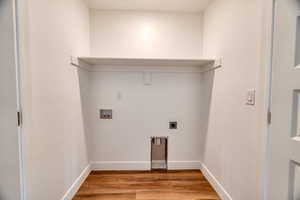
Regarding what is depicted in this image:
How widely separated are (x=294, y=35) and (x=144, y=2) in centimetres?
186

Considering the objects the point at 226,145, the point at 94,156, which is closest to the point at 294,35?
the point at 226,145

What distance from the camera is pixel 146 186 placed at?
90.2 inches

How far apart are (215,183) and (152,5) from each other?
235 centimetres

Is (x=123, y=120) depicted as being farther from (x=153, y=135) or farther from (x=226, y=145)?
(x=226, y=145)

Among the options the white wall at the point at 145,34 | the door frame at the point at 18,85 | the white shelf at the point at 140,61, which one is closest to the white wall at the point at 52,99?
the door frame at the point at 18,85

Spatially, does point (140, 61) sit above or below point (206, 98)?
above

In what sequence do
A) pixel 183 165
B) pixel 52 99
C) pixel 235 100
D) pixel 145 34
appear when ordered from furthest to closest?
pixel 183 165 < pixel 145 34 < pixel 235 100 < pixel 52 99

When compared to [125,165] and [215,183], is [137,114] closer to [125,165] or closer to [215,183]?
[125,165]

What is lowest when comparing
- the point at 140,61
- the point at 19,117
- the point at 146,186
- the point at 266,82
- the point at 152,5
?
the point at 146,186

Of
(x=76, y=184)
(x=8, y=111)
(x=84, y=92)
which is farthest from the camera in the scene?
(x=84, y=92)

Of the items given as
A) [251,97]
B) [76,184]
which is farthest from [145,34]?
[76,184]

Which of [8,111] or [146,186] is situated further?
[146,186]

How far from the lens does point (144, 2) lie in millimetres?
2385

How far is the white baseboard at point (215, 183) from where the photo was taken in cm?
193
